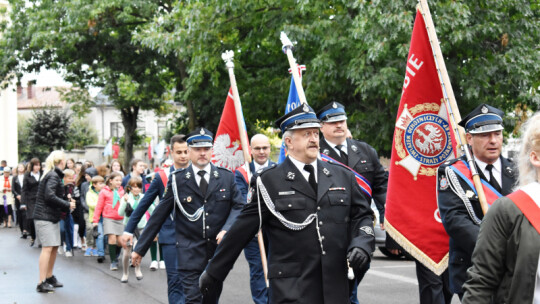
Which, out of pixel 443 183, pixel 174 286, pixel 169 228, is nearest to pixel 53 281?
pixel 169 228

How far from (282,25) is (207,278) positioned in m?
14.5

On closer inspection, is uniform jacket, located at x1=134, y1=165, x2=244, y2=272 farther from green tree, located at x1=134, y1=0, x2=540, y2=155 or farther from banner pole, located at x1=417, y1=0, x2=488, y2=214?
green tree, located at x1=134, y1=0, x2=540, y2=155

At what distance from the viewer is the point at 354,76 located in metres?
16.9

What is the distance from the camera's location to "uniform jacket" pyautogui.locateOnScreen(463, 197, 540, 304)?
3045 mm

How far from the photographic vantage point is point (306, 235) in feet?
16.1

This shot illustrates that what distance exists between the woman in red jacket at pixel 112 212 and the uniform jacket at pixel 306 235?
944 centimetres

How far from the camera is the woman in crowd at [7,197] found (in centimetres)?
2512

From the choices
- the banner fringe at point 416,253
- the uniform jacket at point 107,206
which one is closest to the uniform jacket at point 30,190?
the uniform jacket at point 107,206

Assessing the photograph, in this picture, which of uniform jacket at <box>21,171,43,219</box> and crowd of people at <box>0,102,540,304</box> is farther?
uniform jacket at <box>21,171,43,219</box>

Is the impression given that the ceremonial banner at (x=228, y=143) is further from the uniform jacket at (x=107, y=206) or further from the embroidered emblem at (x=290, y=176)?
the embroidered emblem at (x=290, y=176)

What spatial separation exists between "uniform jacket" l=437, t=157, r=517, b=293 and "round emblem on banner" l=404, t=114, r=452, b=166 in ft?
3.56

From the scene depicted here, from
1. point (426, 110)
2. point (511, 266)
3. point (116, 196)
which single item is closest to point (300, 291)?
point (511, 266)

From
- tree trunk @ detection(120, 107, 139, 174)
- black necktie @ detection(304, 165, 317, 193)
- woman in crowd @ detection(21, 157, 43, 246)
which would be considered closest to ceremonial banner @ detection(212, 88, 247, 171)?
black necktie @ detection(304, 165, 317, 193)

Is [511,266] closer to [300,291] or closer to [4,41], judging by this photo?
[300,291]
